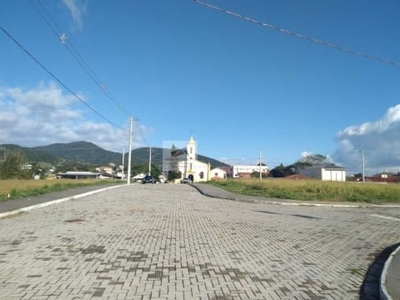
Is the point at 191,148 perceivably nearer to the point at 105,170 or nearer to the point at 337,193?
the point at 105,170

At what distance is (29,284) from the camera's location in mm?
5926

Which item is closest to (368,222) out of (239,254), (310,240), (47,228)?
(310,240)

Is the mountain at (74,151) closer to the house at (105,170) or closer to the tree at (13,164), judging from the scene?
the house at (105,170)

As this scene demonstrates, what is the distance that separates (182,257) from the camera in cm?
808

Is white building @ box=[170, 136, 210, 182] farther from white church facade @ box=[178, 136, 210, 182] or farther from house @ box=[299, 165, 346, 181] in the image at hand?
house @ box=[299, 165, 346, 181]

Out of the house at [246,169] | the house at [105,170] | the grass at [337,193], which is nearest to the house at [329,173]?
the house at [246,169]

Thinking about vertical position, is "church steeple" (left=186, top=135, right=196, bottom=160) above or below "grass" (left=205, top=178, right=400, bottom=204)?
above

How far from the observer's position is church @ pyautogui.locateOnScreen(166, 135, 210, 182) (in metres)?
116

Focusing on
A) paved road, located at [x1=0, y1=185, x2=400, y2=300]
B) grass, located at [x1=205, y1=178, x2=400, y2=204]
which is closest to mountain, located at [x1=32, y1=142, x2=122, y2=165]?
grass, located at [x1=205, y1=178, x2=400, y2=204]

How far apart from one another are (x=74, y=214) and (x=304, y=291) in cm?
1121

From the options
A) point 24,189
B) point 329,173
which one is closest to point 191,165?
point 329,173

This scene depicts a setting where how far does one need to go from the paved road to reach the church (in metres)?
100

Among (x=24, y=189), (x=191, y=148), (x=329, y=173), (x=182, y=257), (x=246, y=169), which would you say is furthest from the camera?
(x=246, y=169)

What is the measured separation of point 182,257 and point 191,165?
10890 centimetres
